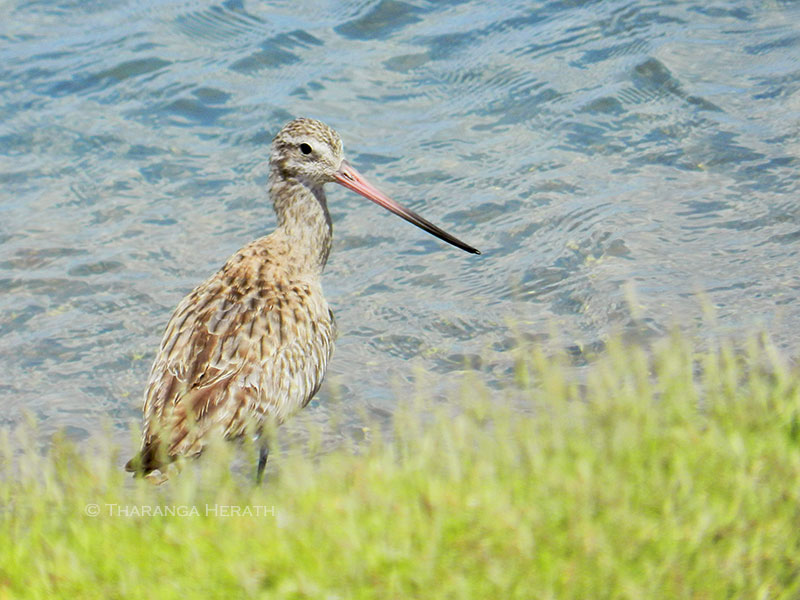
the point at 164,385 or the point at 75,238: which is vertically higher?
the point at 164,385

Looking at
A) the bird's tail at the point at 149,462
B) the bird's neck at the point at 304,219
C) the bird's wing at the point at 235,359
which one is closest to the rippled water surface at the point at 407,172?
the bird's wing at the point at 235,359

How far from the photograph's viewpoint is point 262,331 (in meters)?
5.87

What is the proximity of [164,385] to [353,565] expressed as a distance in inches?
91.7

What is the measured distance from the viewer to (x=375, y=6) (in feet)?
39.0

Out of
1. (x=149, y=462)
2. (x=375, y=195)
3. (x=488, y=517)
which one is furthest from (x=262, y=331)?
(x=488, y=517)

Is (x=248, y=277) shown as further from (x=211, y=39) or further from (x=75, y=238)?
(x=211, y=39)

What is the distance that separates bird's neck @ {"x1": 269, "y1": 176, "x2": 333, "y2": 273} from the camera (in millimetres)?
6699

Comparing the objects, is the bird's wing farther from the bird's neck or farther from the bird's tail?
the bird's neck

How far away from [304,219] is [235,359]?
131 centimetres

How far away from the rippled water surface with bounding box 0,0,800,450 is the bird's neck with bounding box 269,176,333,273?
900 millimetres

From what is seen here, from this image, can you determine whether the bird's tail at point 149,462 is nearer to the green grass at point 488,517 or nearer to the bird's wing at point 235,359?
the bird's wing at point 235,359

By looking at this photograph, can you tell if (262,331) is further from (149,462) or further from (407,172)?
(407,172)

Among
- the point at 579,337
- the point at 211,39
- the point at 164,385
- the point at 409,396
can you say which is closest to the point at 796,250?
the point at 579,337

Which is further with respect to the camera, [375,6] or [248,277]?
[375,6]
